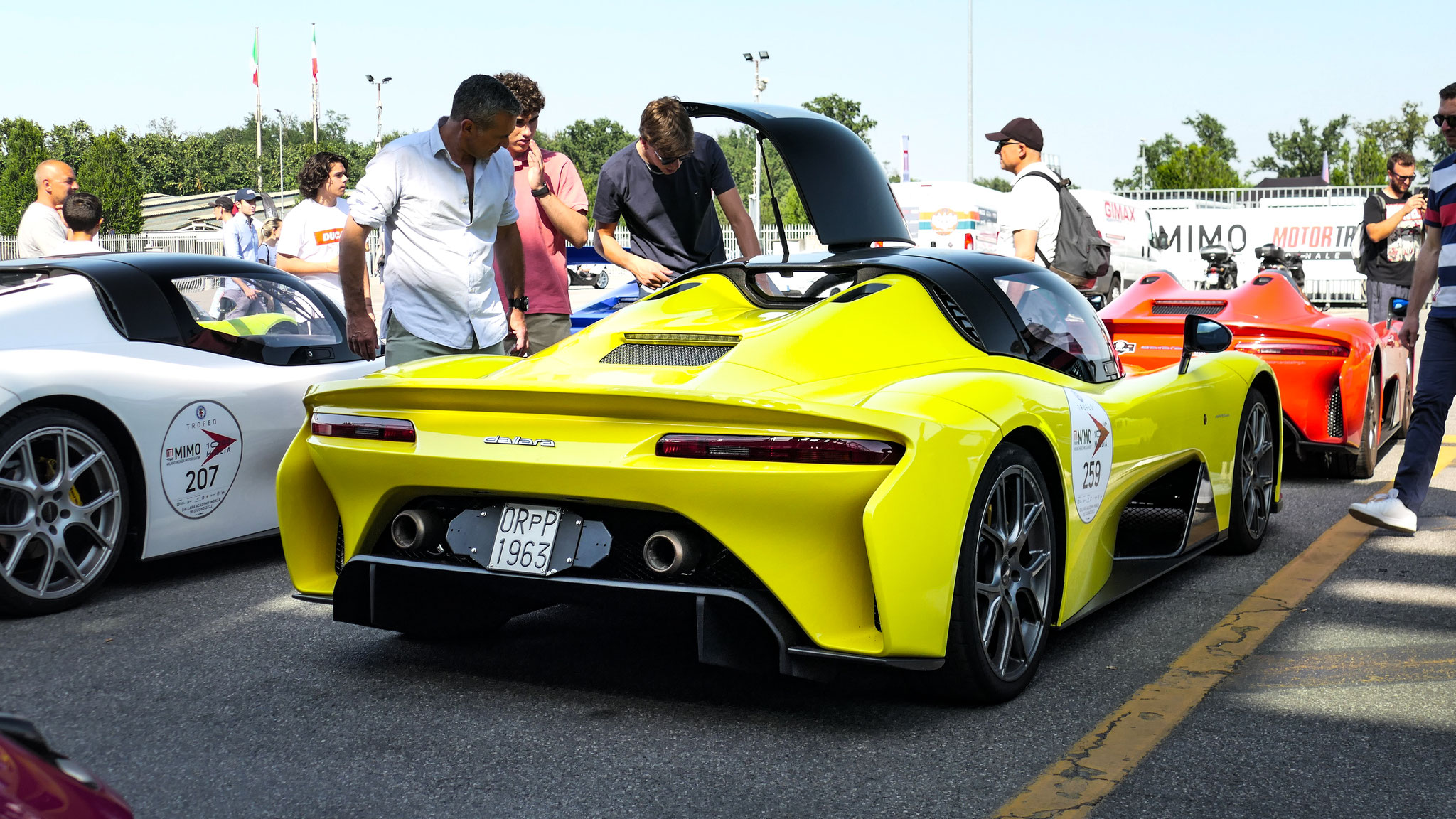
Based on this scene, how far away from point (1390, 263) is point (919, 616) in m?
8.56

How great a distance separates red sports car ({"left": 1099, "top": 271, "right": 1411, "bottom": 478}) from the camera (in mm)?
6941

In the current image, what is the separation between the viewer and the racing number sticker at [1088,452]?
379cm

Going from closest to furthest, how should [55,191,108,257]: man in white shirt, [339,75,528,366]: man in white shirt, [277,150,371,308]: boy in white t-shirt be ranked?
[339,75,528,366]: man in white shirt < [55,191,108,257]: man in white shirt < [277,150,371,308]: boy in white t-shirt

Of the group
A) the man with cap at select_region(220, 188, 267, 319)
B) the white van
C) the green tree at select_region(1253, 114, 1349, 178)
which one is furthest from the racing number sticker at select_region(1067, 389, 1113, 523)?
the green tree at select_region(1253, 114, 1349, 178)

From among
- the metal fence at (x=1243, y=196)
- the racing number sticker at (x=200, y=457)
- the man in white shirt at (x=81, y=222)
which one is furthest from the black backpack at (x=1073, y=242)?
the metal fence at (x=1243, y=196)

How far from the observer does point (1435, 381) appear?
223 inches

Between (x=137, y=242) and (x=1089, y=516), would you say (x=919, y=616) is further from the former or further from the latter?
(x=137, y=242)

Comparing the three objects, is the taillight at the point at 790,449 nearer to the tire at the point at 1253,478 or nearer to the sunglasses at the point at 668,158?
the tire at the point at 1253,478

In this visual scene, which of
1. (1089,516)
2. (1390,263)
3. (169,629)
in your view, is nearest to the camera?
(1089,516)

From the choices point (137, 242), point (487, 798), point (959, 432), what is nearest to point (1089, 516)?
point (959, 432)

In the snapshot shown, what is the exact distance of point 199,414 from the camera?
5.00 metres

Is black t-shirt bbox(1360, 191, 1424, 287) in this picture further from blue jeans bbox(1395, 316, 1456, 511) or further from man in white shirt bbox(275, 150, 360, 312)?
man in white shirt bbox(275, 150, 360, 312)

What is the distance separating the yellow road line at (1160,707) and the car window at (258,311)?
146 inches

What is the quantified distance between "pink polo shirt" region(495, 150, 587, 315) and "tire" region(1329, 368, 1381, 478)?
14.0ft
